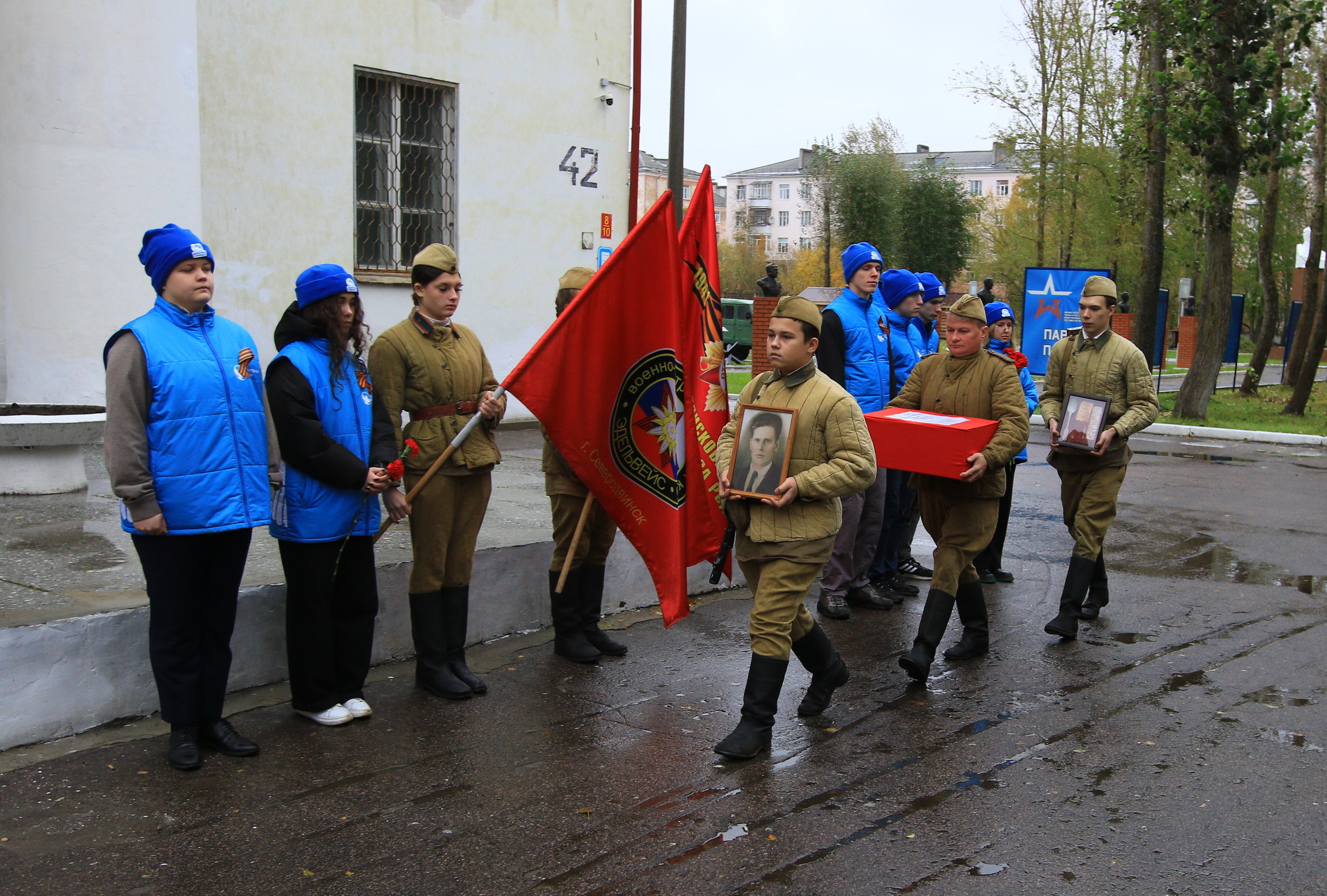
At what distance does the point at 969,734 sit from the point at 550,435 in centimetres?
226

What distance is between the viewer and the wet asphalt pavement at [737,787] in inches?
143

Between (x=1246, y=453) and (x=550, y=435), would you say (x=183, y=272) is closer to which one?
(x=550, y=435)

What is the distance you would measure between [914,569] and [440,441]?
4.22 m

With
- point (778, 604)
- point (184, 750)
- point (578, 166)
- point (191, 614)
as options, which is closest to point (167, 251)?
point (191, 614)

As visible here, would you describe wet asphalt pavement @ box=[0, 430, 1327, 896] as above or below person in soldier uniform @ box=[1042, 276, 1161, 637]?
below

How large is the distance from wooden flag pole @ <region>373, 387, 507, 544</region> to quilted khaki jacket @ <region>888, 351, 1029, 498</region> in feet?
7.54

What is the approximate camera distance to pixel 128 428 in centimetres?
419

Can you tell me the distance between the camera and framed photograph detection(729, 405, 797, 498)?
15.4ft

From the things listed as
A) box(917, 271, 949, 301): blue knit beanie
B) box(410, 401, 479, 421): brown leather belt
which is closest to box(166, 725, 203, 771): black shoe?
box(410, 401, 479, 421): brown leather belt

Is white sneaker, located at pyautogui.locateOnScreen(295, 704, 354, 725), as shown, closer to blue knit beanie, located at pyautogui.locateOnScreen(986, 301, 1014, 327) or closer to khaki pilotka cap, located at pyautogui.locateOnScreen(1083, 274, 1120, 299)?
khaki pilotka cap, located at pyautogui.locateOnScreen(1083, 274, 1120, 299)

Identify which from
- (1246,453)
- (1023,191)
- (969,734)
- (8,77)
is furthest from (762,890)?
(1023,191)

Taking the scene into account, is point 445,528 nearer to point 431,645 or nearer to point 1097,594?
point 431,645

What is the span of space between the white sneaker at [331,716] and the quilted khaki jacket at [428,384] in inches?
42.6

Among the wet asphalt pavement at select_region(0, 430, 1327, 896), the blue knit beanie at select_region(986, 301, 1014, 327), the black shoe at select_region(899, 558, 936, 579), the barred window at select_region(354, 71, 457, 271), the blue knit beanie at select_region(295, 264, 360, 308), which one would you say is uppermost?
the barred window at select_region(354, 71, 457, 271)
